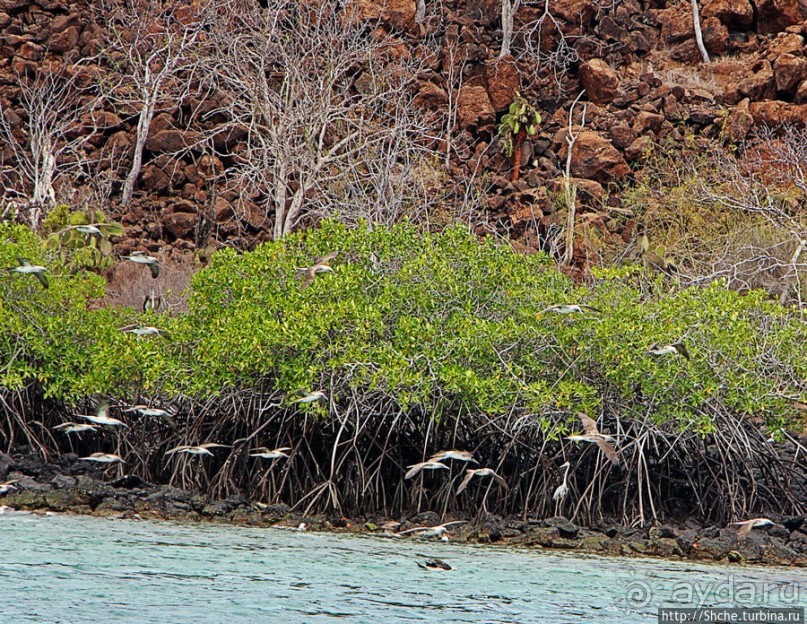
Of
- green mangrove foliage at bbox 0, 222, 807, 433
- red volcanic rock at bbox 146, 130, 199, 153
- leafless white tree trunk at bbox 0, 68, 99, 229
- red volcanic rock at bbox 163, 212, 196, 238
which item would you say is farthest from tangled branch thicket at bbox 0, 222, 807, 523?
red volcanic rock at bbox 146, 130, 199, 153

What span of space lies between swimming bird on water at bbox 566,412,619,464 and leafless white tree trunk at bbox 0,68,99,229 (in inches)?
719

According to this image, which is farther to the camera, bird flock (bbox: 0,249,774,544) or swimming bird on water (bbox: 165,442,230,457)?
swimming bird on water (bbox: 165,442,230,457)

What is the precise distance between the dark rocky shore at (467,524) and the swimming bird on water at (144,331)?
1.77 m

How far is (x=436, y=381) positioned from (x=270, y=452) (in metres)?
2.03

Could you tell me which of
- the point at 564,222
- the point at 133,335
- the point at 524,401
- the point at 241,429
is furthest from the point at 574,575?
the point at 564,222

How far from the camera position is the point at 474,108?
30.8m

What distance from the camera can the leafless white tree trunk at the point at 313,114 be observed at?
963 inches

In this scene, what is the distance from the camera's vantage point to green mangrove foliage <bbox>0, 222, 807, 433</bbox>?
12.3m

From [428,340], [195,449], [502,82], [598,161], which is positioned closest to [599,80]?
[502,82]

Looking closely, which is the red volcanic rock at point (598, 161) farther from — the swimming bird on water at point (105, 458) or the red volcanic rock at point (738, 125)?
the swimming bird on water at point (105, 458)

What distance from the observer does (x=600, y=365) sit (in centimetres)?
1277

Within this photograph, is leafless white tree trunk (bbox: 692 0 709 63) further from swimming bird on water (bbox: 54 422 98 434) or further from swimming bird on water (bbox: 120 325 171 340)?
swimming bird on water (bbox: 54 422 98 434)

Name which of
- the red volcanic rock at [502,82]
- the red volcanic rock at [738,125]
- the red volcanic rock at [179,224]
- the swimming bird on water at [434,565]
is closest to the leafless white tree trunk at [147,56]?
the red volcanic rock at [179,224]

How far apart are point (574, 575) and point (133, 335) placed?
250 inches
